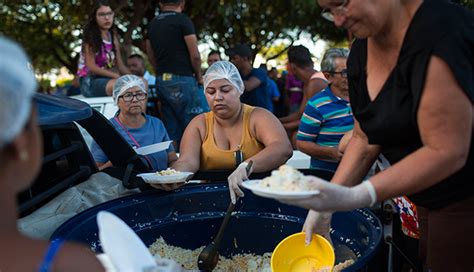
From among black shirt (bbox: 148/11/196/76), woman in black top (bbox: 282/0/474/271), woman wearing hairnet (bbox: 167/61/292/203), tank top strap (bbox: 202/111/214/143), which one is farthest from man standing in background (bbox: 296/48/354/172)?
black shirt (bbox: 148/11/196/76)

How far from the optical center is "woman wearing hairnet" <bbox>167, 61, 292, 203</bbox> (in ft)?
10.2

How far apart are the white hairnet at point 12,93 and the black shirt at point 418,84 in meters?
1.09

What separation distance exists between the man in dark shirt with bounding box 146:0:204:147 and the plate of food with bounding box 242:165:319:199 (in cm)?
356

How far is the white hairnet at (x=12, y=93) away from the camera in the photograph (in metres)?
0.95

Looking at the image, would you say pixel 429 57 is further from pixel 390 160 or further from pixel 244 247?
pixel 244 247

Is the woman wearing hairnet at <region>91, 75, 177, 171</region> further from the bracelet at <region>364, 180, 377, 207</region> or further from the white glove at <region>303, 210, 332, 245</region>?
the bracelet at <region>364, 180, 377, 207</region>

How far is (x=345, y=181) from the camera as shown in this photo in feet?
6.51

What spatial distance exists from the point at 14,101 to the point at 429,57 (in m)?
1.14

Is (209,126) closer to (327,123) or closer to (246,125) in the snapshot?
(246,125)

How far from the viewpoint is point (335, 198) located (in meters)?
1.46

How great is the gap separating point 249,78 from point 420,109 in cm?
492

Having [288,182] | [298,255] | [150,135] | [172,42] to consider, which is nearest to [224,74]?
[150,135]

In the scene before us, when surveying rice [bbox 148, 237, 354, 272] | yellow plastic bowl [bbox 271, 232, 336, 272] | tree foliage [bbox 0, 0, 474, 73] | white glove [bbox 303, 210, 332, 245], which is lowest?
rice [bbox 148, 237, 354, 272]

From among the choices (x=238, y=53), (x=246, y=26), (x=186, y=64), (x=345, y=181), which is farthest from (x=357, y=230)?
(x=246, y=26)
